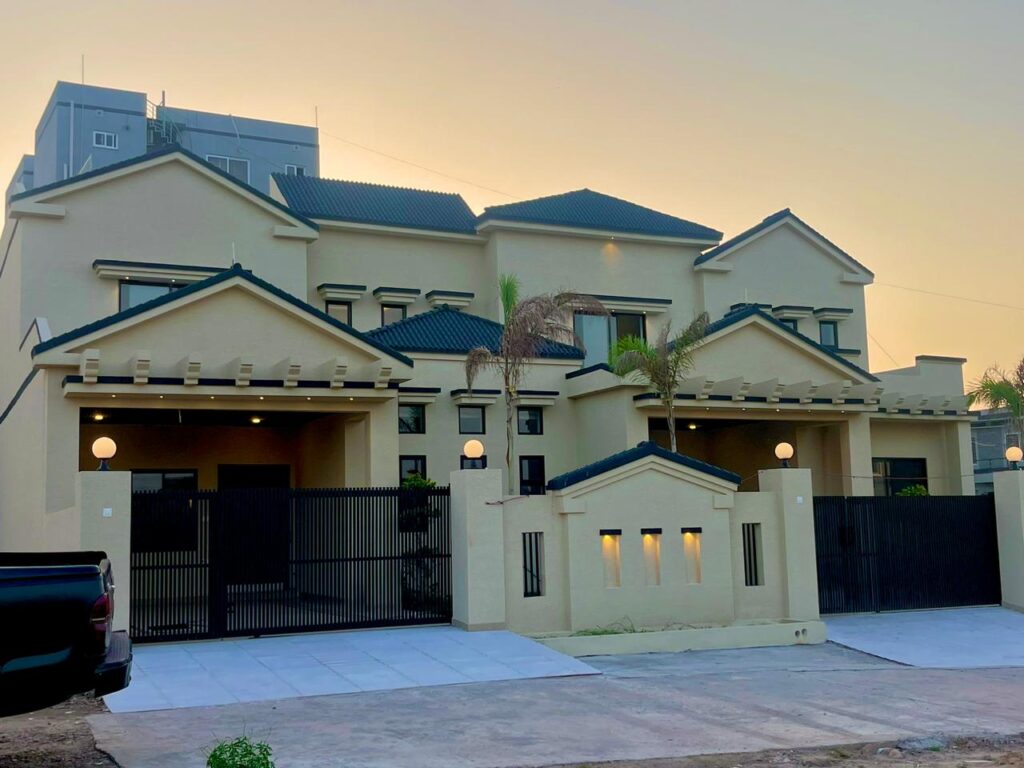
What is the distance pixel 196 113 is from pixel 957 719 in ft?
197

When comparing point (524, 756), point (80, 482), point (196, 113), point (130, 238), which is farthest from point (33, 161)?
point (524, 756)

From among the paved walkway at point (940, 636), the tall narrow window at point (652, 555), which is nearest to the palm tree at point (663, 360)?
the tall narrow window at point (652, 555)

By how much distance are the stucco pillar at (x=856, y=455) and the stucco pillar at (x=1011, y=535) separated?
4.83 m

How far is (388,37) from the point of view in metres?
21.5

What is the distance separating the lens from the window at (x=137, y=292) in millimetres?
23719

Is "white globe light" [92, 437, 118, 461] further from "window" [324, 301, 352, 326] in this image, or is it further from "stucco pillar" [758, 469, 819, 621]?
"window" [324, 301, 352, 326]

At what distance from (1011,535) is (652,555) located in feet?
27.5

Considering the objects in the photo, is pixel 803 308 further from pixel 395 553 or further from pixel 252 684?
pixel 252 684

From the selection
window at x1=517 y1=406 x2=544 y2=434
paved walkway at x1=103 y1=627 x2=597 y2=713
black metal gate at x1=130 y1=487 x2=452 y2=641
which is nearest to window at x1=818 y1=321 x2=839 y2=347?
window at x1=517 y1=406 x2=544 y2=434

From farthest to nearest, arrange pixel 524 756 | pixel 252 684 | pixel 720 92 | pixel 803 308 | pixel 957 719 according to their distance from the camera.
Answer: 1. pixel 803 308
2. pixel 720 92
3. pixel 252 684
4. pixel 957 719
5. pixel 524 756

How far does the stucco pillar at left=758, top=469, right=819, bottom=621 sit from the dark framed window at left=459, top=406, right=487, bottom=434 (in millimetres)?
7771

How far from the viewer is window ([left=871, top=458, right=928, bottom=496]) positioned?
2884 centimetres

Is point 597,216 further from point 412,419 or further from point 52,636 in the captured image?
point 52,636

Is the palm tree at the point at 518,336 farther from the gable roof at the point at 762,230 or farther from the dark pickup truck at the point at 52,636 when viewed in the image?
the dark pickup truck at the point at 52,636
